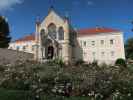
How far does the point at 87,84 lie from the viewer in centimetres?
980

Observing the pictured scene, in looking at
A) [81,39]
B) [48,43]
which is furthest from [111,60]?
[48,43]

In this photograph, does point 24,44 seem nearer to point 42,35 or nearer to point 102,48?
point 42,35

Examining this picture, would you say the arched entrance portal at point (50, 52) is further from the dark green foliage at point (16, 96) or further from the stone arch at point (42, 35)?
the dark green foliage at point (16, 96)

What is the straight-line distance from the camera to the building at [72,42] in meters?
42.7

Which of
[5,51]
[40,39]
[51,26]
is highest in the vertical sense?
[51,26]

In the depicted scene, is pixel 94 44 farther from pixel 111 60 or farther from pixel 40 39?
pixel 40 39

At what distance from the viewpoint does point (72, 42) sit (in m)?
45.3

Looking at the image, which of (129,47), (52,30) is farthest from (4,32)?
(129,47)

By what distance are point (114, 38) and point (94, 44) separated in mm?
4598

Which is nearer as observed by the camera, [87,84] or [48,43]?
[87,84]

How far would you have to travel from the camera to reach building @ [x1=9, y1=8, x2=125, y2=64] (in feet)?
140

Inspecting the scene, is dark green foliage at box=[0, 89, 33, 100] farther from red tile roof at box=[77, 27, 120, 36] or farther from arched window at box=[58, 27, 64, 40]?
red tile roof at box=[77, 27, 120, 36]

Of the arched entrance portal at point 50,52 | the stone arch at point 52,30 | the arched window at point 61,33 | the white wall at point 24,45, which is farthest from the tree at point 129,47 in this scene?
the white wall at point 24,45

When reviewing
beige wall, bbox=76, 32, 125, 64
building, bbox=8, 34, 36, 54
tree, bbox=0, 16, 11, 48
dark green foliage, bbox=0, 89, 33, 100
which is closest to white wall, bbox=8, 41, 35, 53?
building, bbox=8, 34, 36, 54
